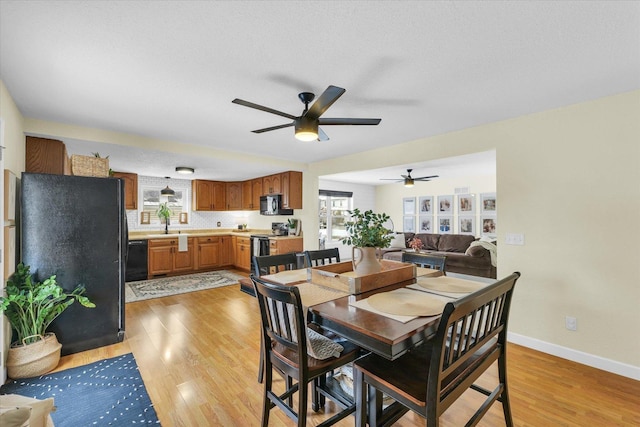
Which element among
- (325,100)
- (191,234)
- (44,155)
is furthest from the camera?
(191,234)

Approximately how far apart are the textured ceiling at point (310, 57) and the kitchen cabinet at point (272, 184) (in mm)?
2752

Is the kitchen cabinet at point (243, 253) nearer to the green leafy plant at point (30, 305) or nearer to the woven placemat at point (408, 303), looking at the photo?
the green leafy plant at point (30, 305)

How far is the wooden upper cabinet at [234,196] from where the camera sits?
7102 mm

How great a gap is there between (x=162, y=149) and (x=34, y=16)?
7.99ft

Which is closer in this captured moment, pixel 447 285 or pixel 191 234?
pixel 447 285

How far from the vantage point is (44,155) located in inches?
126

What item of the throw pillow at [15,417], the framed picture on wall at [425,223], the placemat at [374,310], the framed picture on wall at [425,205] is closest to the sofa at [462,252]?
the framed picture on wall at [425,223]

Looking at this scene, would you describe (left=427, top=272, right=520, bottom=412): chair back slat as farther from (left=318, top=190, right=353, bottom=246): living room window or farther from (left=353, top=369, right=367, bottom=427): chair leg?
(left=318, top=190, right=353, bottom=246): living room window

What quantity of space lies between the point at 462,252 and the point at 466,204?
5.00ft

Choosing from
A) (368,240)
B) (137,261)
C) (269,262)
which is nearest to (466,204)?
(368,240)

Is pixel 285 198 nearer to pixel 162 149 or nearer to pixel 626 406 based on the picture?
pixel 162 149

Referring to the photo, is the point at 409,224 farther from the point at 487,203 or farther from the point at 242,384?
the point at 242,384

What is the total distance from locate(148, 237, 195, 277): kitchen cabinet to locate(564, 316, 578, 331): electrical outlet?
612 centimetres

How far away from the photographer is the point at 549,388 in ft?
7.08
